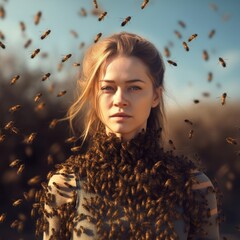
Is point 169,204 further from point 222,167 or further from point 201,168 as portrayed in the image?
point 222,167

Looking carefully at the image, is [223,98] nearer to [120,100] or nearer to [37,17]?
[120,100]

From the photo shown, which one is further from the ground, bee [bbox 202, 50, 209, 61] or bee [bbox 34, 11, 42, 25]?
bee [bbox 34, 11, 42, 25]

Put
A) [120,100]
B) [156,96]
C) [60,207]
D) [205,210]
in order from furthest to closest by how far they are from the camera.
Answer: [156,96] < [205,210] < [60,207] < [120,100]

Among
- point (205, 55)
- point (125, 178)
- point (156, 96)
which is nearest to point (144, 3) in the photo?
point (205, 55)

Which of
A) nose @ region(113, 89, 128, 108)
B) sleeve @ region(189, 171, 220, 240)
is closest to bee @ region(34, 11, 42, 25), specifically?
nose @ region(113, 89, 128, 108)

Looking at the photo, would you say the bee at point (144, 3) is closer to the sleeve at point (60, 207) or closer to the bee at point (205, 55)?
the bee at point (205, 55)

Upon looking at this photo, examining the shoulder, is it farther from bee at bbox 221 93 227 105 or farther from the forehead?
bee at bbox 221 93 227 105

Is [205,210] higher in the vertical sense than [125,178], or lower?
lower
